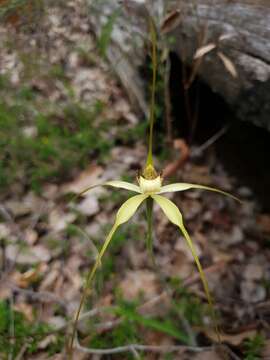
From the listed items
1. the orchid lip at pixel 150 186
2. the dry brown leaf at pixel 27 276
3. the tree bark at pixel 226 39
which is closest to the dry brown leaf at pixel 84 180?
the dry brown leaf at pixel 27 276

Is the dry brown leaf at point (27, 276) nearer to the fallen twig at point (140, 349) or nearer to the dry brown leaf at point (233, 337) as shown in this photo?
the fallen twig at point (140, 349)

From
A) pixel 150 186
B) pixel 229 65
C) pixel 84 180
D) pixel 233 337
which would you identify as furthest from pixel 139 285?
pixel 229 65

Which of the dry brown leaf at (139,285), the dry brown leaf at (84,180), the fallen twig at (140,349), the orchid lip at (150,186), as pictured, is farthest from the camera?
the dry brown leaf at (84,180)

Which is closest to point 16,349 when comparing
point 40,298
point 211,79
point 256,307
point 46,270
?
point 40,298

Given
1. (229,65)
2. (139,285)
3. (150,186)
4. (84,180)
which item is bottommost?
(139,285)

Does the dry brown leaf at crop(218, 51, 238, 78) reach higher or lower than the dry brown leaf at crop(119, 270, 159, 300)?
higher

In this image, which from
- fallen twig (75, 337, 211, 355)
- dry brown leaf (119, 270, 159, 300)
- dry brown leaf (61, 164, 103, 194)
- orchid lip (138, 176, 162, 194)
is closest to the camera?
orchid lip (138, 176, 162, 194)

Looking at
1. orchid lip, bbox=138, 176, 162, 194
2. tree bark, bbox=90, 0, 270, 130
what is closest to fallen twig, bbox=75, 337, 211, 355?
orchid lip, bbox=138, 176, 162, 194

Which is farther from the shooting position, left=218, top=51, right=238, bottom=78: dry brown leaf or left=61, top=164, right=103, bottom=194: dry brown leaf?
left=61, top=164, right=103, bottom=194: dry brown leaf

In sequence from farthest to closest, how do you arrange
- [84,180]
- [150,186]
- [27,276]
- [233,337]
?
[84,180] < [27,276] < [233,337] < [150,186]

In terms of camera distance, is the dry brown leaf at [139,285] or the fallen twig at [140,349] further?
the dry brown leaf at [139,285]

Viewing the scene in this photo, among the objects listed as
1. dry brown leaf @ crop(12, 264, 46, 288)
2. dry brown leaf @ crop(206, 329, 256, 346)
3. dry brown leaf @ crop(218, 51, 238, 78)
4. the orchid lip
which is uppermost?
dry brown leaf @ crop(218, 51, 238, 78)

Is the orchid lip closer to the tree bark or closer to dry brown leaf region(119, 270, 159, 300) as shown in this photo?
the tree bark

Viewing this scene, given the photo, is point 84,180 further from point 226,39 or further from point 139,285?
point 226,39
